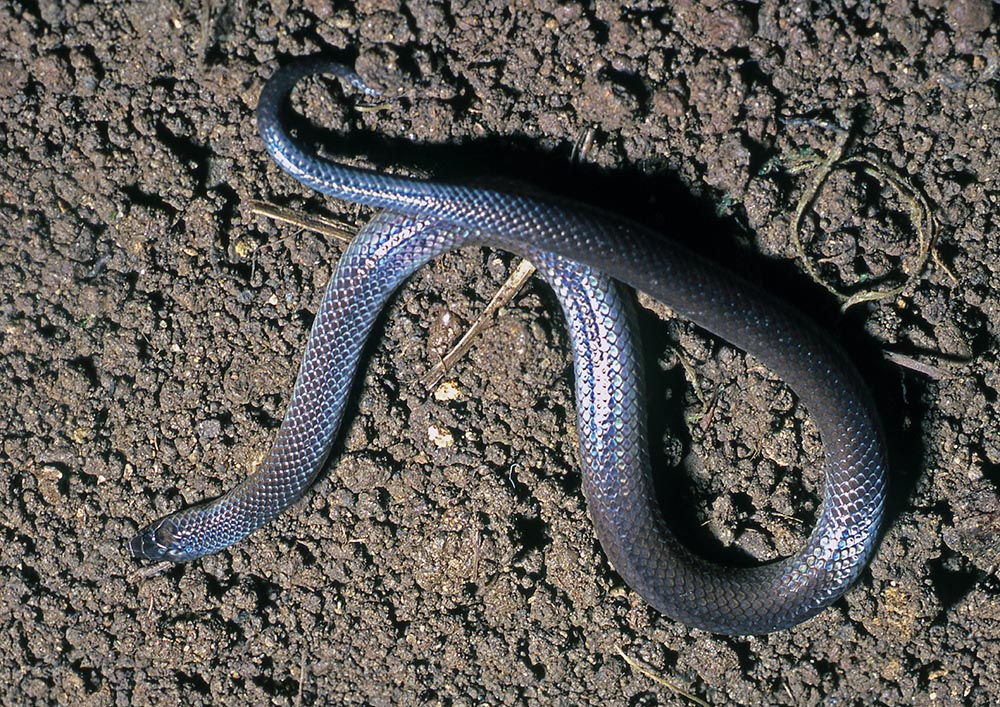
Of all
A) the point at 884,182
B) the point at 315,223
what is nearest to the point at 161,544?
the point at 315,223

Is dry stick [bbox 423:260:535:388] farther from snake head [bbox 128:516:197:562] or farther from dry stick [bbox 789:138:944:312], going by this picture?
snake head [bbox 128:516:197:562]

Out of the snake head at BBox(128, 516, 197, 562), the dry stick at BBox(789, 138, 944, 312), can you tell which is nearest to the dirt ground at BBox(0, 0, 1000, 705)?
the dry stick at BBox(789, 138, 944, 312)

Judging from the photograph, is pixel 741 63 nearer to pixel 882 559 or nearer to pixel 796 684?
pixel 882 559

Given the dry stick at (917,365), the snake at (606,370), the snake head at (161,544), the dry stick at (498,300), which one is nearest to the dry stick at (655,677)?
the snake at (606,370)

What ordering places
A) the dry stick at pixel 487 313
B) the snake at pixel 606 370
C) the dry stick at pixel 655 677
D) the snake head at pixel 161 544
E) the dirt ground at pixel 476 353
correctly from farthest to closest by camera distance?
the dry stick at pixel 655 677
the snake head at pixel 161 544
the dry stick at pixel 487 313
the dirt ground at pixel 476 353
the snake at pixel 606 370

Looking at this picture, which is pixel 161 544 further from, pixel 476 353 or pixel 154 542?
pixel 476 353

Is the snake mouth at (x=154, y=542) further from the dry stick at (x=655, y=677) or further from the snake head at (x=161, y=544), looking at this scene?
the dry stick at (x=655, y=677)
